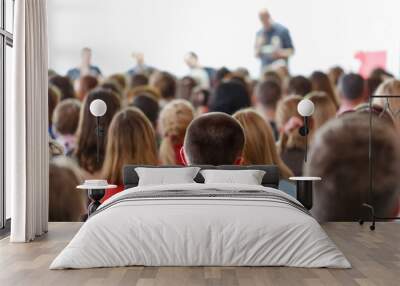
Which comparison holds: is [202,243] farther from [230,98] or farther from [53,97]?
[53,97]

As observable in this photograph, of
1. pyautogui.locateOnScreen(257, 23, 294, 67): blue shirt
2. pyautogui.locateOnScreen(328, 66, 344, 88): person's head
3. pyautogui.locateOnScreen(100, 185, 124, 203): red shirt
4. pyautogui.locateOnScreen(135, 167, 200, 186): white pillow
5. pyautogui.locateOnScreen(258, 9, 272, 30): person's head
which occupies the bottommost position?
pyautogui.locateOnScreen(100, 185, 124, 203): red shirt

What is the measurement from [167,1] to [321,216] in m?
3.38

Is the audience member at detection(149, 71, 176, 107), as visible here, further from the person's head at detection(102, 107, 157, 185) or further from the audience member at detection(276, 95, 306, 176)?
the audience member at detection(276, 95, 306, 176)

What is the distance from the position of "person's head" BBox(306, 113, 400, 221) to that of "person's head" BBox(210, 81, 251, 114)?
105 cm

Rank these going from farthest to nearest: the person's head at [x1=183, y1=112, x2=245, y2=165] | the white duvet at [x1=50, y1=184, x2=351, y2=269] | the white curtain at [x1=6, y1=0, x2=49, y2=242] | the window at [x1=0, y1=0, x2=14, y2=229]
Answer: the person's head at [x1=183, y1=112, x2=245, y2=165], the window at [x1=0, y1=0, x2=14, y2=229], the white curtain at [x1=6, y1=0, x2=49, y2=242], the white duvet at [x1=50, y1=184, x2=351, y2=269]

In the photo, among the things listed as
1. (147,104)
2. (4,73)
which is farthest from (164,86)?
(4,73)

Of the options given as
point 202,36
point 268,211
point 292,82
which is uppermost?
point 202,36

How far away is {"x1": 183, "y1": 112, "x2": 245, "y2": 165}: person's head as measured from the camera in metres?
8.03

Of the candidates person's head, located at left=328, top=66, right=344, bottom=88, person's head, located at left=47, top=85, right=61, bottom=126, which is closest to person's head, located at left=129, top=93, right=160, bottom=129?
person's head, located at left=47, top=85, right=61, bottom=126

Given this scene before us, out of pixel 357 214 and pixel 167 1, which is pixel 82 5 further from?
pixel 357 214

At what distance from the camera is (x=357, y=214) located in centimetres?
812

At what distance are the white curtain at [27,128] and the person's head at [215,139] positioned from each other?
1907mm

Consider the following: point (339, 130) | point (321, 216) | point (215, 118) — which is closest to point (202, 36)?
point (215, 118)

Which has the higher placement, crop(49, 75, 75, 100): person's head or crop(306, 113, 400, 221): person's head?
crop(49, 75, 75, 100): person's head
